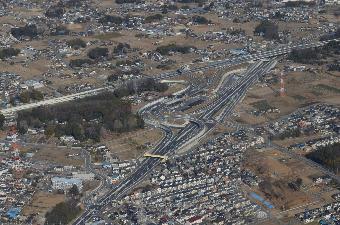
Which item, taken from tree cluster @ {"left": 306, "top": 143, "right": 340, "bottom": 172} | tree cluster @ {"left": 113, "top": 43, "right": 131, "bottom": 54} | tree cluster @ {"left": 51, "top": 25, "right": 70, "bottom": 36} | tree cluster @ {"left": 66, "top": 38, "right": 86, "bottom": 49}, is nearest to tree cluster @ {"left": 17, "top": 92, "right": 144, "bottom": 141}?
tree cluster @ {"left": 306, "top": 143, "right": 340, "bottom": 172}

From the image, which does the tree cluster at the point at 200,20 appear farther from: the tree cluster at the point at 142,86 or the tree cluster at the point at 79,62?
the tree cluster at the point at 142,86

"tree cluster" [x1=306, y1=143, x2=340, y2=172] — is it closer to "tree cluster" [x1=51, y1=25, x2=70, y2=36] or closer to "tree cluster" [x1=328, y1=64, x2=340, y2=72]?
"tree cluster" [x1=328, y1=64, x2=340, y2=72]

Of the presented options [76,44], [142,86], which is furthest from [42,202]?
[76,44]

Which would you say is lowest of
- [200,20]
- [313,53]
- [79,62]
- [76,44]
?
[200,20]

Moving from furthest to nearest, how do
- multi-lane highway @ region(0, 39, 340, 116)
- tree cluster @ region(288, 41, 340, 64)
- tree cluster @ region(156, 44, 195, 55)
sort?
tree cluster @ region(156, 44, 195, 55) < tree cluster @ region(288, 41, 340, 64) < multi-lane highway @ region(0, 39, 340, 116)

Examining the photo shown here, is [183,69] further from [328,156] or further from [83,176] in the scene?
[83,176]

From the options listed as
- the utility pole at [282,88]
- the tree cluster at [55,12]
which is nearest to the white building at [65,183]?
the utility pole at [282,88]
